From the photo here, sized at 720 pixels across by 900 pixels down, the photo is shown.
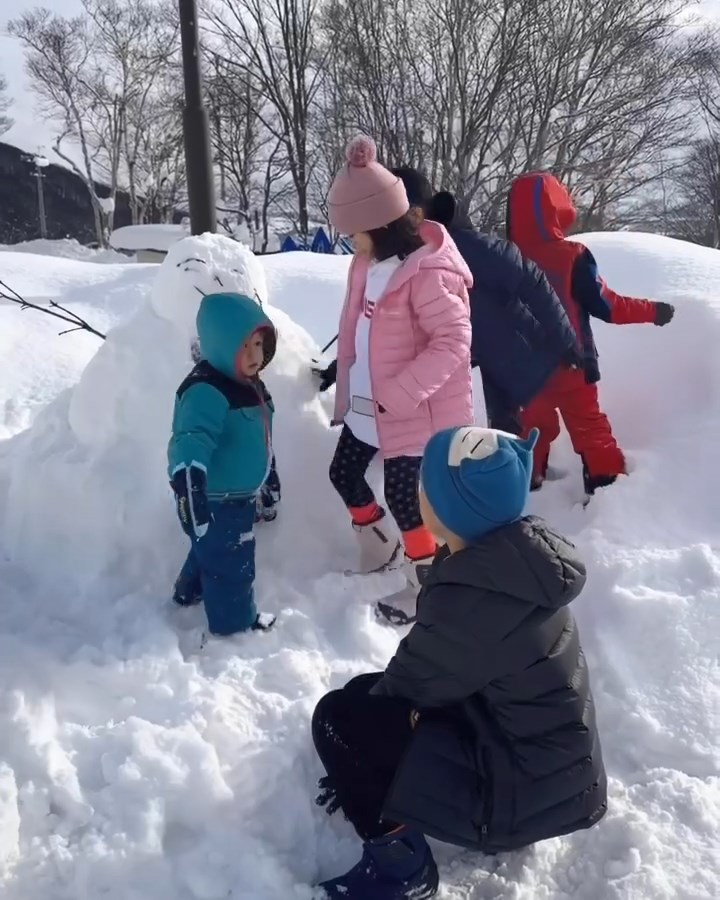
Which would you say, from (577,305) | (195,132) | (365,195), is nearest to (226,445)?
(365,195)

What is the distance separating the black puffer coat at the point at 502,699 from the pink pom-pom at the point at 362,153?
1.54 meters

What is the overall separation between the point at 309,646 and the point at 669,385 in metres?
2.37

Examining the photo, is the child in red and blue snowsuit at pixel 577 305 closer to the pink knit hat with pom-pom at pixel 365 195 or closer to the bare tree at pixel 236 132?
the pink knit hat with pom-pom at pixel 365 195

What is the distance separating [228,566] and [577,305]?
6.59 feet

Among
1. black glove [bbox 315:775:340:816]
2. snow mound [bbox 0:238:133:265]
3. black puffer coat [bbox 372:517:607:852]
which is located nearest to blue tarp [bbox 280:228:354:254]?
snow mound [bbox 0:238:133:265]

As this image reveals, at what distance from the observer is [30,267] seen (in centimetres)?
711

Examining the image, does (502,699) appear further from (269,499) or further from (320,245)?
(320,245)

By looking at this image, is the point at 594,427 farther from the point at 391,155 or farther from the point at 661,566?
the point at 391,155

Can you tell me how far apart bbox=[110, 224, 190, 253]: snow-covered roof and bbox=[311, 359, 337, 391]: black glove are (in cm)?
1476

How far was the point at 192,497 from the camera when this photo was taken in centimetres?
224

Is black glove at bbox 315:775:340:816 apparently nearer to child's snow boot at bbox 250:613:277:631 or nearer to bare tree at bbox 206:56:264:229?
child's snow boot at bbox 250:613:277:631

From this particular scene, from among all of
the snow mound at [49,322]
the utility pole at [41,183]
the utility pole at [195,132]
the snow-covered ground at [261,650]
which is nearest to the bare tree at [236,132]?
the utility pole at [41,183]

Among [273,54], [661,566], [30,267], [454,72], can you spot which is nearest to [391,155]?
[454,72]

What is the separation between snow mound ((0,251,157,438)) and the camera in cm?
479
